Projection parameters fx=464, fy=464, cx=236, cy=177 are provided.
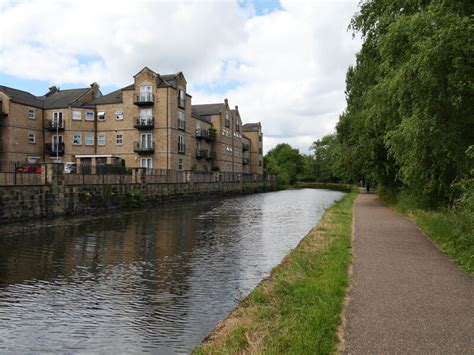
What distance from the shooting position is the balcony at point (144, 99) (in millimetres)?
50969

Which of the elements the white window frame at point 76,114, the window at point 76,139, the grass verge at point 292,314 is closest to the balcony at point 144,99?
the white window frame at point 76,114

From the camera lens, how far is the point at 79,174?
2930 centimetres

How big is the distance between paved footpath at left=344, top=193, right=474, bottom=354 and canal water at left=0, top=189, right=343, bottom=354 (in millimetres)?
2511

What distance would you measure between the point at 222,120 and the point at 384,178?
43.0 m

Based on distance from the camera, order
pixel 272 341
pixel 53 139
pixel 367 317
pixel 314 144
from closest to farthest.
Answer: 1. pixel 272 341
2. pixel 367 317
3. pixel 53 139
4. pixel 314 144

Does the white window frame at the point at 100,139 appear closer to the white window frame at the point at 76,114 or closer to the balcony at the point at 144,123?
the white window frame at the point at 76,114

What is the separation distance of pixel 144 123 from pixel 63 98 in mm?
11695

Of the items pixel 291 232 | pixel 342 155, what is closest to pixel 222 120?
pixel 342 155

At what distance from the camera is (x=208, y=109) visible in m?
72.3

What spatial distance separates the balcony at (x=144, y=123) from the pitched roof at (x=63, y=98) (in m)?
8.06

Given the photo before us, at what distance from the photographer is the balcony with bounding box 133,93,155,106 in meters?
51.0

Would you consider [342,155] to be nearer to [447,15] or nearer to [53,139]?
[447,15]

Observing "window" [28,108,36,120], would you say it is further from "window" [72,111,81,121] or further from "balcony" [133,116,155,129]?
"balcony" [133,116,155,129]

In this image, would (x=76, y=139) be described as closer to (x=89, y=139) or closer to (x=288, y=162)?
(x=89, y=139)
